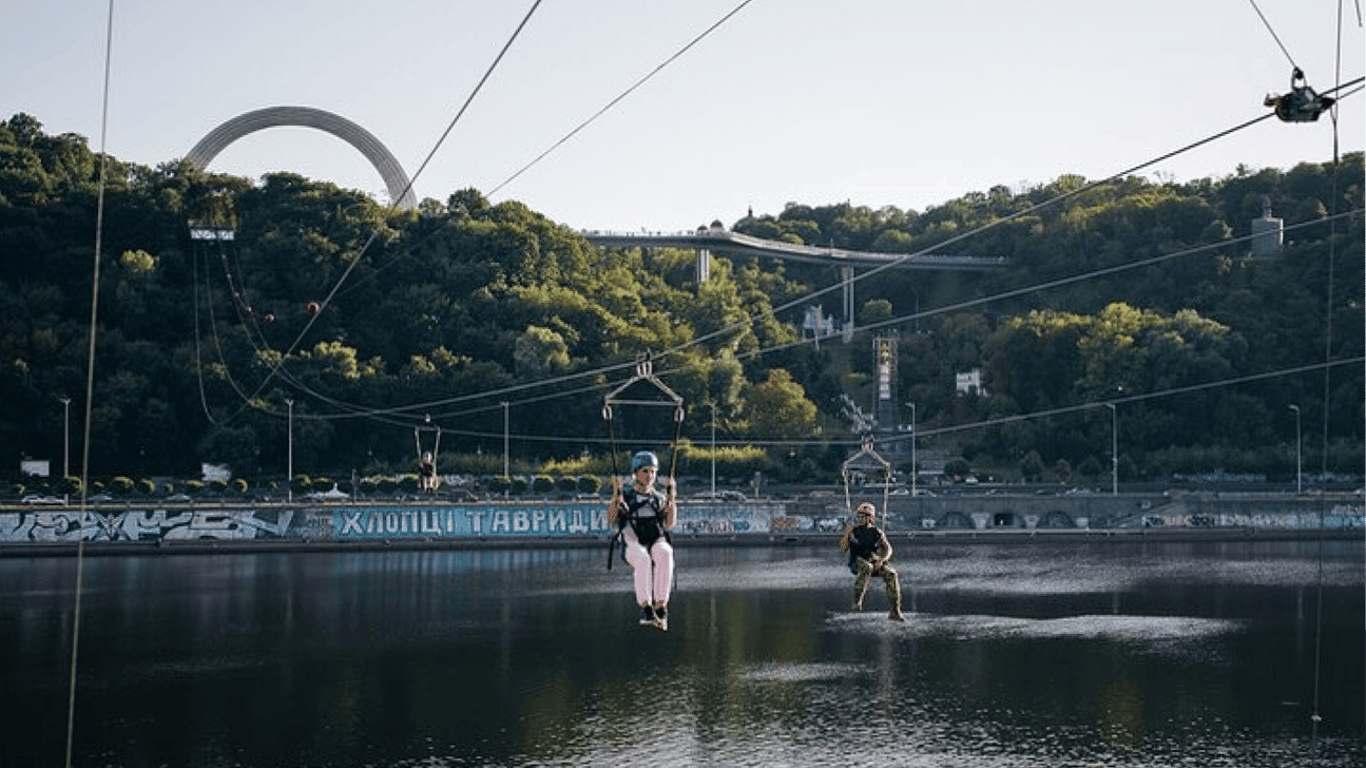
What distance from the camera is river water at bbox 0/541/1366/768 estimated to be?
78.2m

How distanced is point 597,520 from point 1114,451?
51.5m

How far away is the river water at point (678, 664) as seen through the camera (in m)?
78.2

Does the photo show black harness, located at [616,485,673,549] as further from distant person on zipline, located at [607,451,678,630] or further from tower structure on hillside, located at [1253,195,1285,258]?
tower structure on hillside, located at [1253,195,1285,258]

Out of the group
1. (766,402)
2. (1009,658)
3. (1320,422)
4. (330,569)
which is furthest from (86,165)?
(1320,422)

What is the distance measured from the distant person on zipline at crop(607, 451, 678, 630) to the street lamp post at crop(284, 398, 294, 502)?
117329 millimetres

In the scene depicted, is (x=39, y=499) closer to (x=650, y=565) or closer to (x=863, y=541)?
(x=863, y=541)

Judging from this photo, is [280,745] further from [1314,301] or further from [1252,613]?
[1314,301]

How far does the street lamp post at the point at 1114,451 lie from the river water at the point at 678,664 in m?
13.9

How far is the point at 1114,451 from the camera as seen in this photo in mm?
157500

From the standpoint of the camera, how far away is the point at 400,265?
547 ft

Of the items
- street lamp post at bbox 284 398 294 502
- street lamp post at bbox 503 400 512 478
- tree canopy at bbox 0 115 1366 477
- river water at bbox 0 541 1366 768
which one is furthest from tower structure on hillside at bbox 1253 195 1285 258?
street lamp post at bbox 284 398 294 502

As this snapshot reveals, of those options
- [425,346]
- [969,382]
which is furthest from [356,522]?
[969,382]

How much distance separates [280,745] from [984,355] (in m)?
129

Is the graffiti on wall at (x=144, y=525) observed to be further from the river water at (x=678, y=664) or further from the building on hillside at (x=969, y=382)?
the building on hillside at (x=969, y=382)
